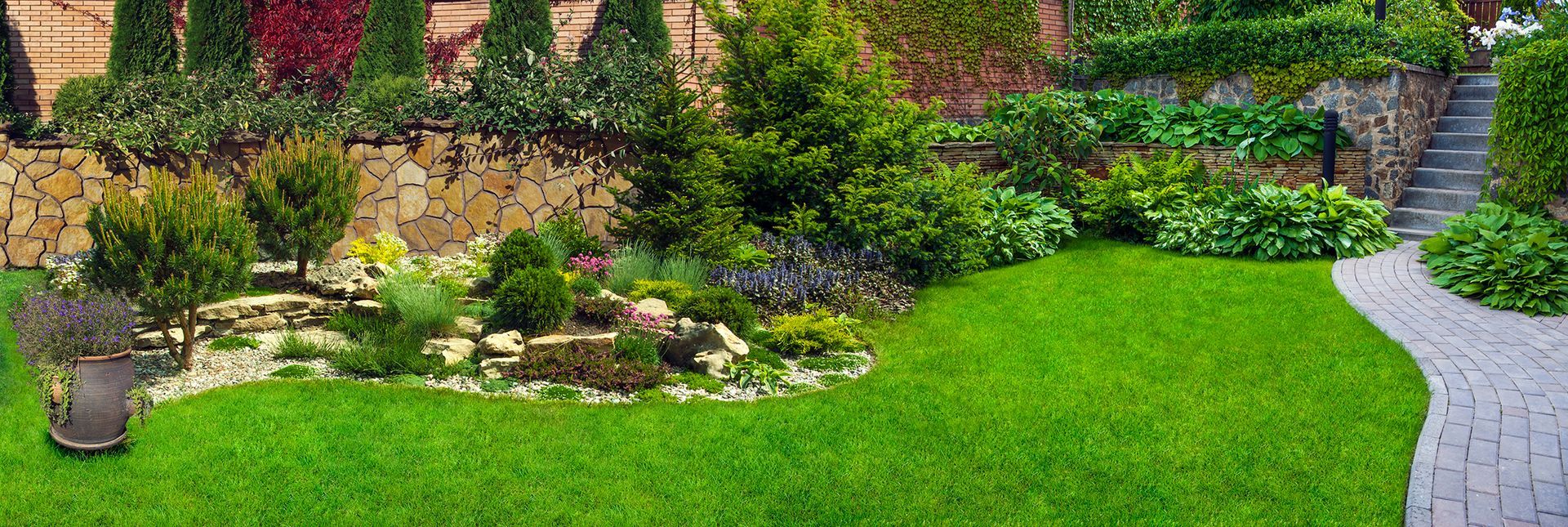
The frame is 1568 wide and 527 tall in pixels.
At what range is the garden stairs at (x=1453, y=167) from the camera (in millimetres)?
11273

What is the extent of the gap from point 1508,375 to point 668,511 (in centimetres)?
526

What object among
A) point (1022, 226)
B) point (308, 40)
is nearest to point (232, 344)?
point (308, 40)

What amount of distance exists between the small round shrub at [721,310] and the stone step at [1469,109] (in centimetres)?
945

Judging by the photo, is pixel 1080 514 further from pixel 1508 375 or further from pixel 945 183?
pixel 945 183

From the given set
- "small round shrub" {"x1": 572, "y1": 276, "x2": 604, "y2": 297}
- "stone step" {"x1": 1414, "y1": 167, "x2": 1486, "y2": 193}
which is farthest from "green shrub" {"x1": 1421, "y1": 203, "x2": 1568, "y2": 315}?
"small round shrub" {"x1": 572, "y1": 276, "x2": 604, "y2": 297}

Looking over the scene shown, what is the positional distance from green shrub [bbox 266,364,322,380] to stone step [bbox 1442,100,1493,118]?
40.5ft

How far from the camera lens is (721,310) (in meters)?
7.65

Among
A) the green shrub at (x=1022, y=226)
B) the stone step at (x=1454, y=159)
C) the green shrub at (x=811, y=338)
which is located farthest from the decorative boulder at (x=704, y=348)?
the stone step at (x=1454, y=159)

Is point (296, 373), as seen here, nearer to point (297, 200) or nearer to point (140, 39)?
point (297, 200)

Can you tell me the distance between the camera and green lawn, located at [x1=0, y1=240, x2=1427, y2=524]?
4.83 m

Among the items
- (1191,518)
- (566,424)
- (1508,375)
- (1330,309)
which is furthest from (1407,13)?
(566,424)

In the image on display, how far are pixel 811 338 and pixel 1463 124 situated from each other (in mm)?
9166

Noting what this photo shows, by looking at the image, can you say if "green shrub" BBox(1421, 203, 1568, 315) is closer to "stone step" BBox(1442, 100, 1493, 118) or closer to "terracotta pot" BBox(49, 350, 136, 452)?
"stone step" BBox(1442, 100, 1493, 118)

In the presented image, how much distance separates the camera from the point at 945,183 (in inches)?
387
